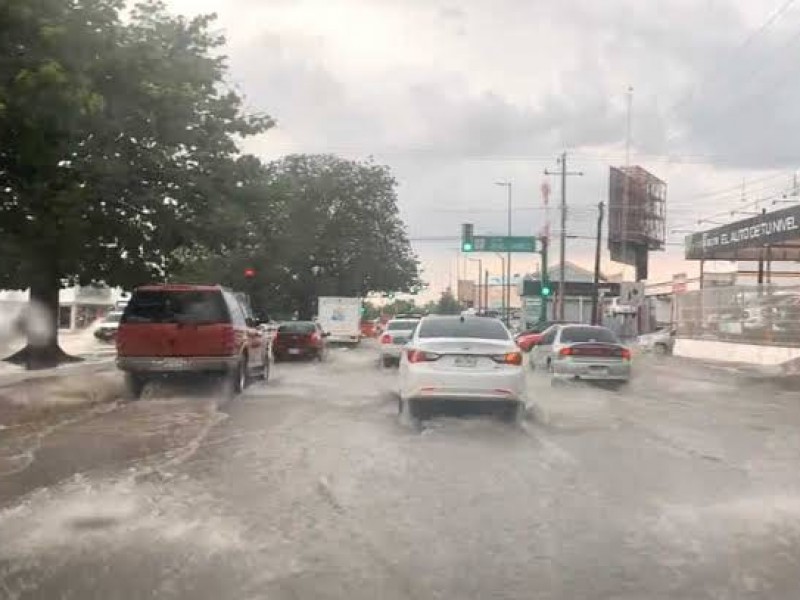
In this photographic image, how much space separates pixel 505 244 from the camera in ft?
181

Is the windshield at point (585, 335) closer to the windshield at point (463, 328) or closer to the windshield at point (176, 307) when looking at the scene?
the windshield at point (463, 328)

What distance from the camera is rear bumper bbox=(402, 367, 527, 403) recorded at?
44.8 ft

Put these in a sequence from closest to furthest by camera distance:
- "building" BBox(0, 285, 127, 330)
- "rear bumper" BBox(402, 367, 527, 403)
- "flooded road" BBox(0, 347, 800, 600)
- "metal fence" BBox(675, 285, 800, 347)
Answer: "flooded road" BBox(0, 347, 800, 600)
"rear bumper" BBox(402, 367, 527, 403)
"metal fence" BBox(675, 285, 800, 347)
"building" BBox(0, 285, 127, 330)

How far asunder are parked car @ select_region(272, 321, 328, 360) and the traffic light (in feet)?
47.1

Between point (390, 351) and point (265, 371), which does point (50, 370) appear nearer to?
point (265, 371)

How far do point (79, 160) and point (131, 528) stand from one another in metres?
16.6

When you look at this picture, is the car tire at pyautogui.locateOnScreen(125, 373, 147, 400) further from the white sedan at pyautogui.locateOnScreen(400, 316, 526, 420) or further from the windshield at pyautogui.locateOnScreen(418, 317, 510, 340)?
the white sedan at pyautogui.locateOnScreen(400, 316, 526, 420)

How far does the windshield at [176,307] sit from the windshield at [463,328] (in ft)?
15.4

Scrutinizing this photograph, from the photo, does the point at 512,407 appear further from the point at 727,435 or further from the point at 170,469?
the point at 170,469

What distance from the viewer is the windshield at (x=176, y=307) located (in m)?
17.8

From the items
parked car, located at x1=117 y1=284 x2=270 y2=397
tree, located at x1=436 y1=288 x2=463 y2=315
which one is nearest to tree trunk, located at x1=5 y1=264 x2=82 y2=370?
parked car, located at x1=117 y1=284 x2=270 y2=397

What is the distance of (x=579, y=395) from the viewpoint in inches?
774

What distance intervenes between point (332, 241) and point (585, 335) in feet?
160

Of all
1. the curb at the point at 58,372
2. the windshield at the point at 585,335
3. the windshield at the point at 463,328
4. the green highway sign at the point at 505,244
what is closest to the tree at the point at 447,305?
the green highway sign at the point at 505,244
